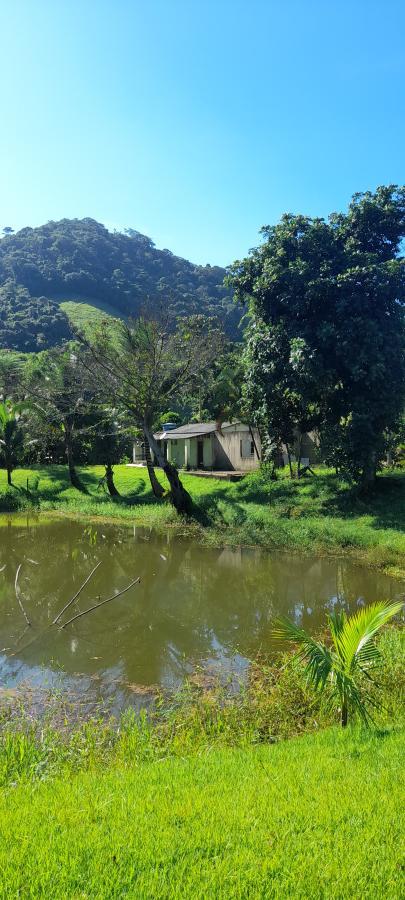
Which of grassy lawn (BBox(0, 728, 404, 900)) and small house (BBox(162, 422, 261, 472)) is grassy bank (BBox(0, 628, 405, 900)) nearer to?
grassy lawn (BBox(0, 728, 404, 900))

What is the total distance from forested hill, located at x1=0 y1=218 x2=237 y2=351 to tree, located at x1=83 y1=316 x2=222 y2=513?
41.3 metres

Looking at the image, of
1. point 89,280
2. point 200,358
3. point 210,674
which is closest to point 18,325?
point 89,280

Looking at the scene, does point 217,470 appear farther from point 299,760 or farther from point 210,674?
point 299,760

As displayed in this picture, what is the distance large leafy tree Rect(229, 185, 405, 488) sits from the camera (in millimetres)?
18453

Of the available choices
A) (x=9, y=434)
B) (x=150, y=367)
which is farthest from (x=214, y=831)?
(x=9, y=434)

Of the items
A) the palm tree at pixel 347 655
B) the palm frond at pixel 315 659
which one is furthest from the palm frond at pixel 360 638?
the palm frond at pixel 315 659

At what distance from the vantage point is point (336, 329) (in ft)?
61.4

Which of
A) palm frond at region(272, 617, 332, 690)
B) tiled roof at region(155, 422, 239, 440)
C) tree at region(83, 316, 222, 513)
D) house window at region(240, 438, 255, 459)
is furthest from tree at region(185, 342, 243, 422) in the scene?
palm frond at region(272, 617, 332, 690)

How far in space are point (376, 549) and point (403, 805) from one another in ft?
40.5

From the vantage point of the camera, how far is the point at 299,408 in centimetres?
2170

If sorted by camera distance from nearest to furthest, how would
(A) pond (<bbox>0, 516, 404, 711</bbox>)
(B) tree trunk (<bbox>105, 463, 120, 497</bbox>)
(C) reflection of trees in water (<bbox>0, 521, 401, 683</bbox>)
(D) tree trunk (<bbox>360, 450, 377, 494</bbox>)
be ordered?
(A) pond (<bbox>0, 516, 404, 711</bbox>) < (C) reflection of trees in water (<bbox>0, 521, 401, 683</bbox>) < (D) tree trunk (<bbox>360, 450, 377, 494</bbox>) < (B) tree trunk (<bbox>105, 463, 120, 497</bbox>)

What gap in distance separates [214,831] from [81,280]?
314 feet

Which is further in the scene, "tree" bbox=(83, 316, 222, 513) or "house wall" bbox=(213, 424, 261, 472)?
"house wall" bbox=(213, 424, 261, 472)

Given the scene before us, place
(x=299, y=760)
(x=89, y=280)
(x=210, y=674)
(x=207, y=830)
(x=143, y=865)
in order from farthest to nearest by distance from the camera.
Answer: (x=89, y=280) < (x=210, y=674) < (x=299, y=760) < (x=207, y=830) < (x=143, y=865)
